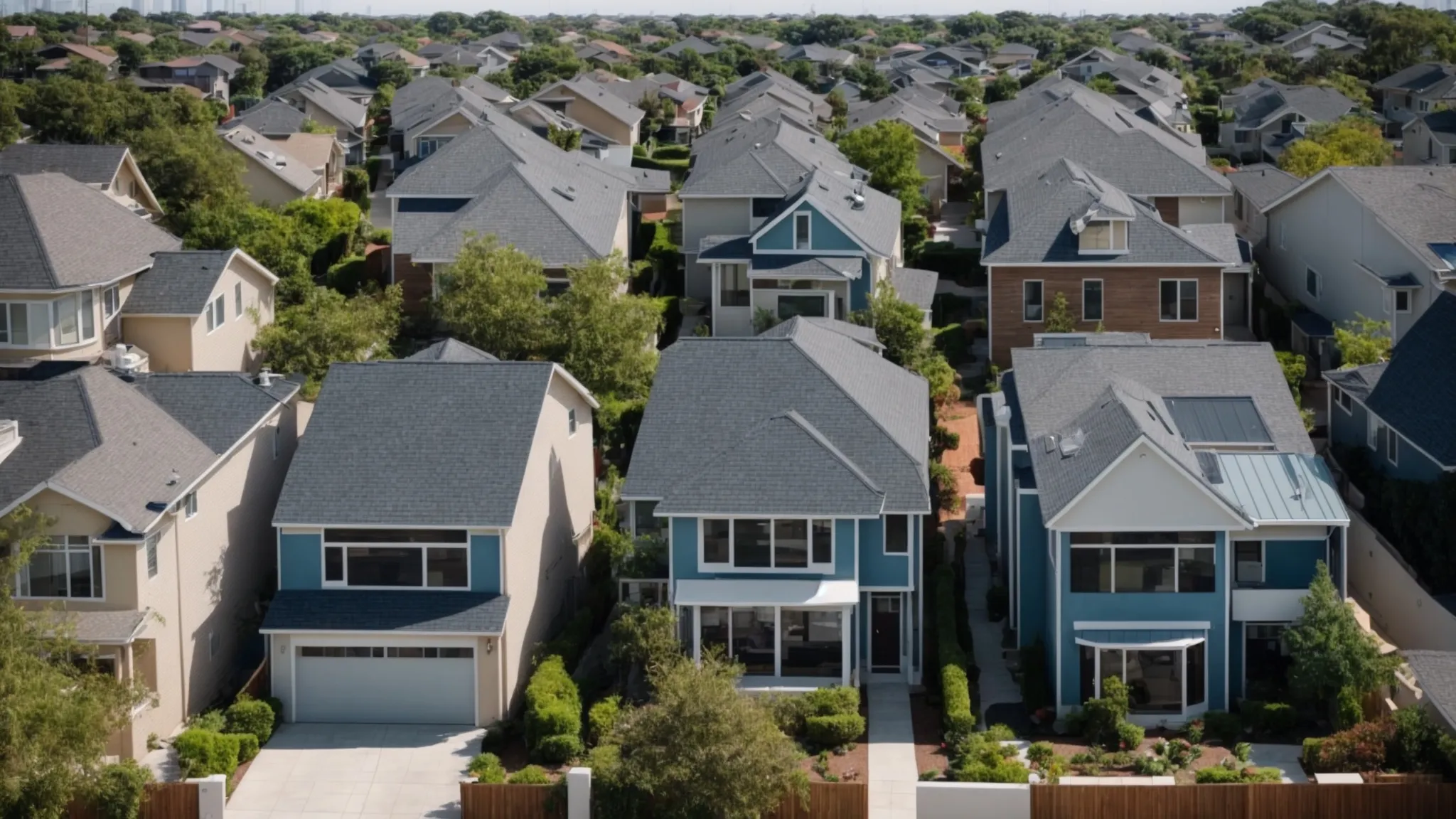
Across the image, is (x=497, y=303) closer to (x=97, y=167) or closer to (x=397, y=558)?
(x=397, y=558)

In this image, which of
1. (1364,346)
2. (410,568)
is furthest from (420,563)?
(1364,346)

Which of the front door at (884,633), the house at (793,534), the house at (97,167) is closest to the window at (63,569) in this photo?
the house at (793,534)

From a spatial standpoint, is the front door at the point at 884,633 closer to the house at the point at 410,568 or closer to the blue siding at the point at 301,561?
the house at the point at 410,568

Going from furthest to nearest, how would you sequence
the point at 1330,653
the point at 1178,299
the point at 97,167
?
1. the point at 97,167
2. the point at 1178,299
3. the point at 1330,653

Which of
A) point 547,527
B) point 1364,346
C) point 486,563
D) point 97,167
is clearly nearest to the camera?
point 486,563

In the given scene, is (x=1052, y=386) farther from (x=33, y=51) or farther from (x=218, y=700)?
(x=33, y=51)

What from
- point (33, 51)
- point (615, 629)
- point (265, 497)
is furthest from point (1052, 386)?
point (33, 51)
